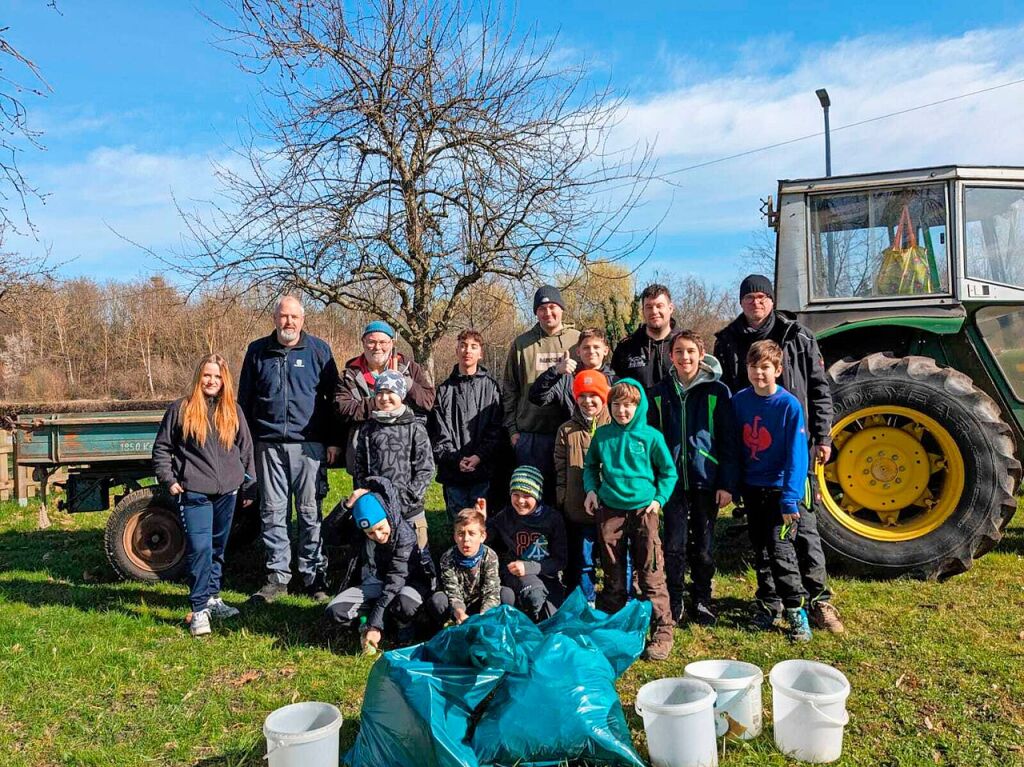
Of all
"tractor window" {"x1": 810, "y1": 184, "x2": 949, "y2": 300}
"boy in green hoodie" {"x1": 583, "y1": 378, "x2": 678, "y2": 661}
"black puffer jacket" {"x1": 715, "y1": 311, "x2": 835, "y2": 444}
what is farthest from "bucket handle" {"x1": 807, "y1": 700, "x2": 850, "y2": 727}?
"tractor window" {"x1": 810, "y1": 184, "x2": 949, "y2": 300}

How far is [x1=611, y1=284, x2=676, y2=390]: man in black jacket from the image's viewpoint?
4582mm

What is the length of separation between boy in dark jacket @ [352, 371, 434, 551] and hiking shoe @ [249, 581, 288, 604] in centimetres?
101

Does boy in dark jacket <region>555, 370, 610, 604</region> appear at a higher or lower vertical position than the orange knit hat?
lower

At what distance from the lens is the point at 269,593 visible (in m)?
4.93

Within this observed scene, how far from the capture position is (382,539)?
419 centimetres

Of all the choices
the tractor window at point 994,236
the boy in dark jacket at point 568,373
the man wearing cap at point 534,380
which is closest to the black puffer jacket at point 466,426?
the man wearing cap at point 534,380

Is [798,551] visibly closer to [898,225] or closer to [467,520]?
[467,520]

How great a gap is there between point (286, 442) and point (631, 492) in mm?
2343

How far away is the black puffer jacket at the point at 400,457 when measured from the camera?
454cm

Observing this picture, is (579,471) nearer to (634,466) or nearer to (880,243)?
(634,466)

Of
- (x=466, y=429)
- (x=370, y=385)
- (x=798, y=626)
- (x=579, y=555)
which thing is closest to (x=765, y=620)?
(x=798, y=626)

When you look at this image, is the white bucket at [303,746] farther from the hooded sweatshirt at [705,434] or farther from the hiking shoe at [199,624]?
the hooded sweatshirt at [705,434]

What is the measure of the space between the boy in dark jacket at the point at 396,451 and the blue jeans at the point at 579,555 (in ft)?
2.85

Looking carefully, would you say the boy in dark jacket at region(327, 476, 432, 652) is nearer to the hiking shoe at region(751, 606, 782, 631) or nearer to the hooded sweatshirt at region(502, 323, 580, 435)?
the hooded sweatshirt at region(502, 323, 580, 435)
